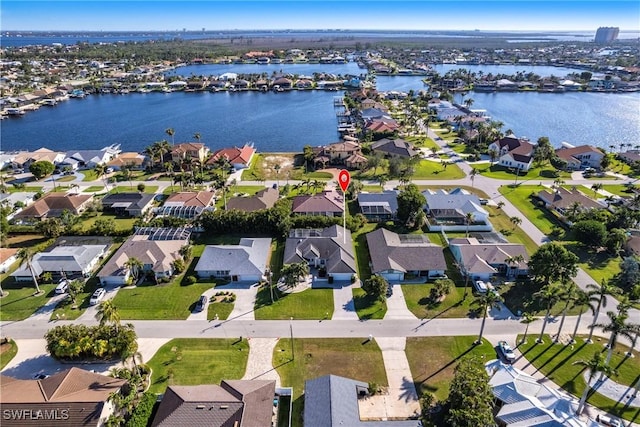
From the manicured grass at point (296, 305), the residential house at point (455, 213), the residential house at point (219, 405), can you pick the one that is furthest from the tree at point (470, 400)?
the residential house at point (455, 213)

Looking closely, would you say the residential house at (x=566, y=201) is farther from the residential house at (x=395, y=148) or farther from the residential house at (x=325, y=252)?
the residential house at (x=325, y=252)

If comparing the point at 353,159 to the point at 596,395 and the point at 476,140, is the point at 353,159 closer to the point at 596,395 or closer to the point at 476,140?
the point at 476,140

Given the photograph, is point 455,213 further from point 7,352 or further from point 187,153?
point 187,153

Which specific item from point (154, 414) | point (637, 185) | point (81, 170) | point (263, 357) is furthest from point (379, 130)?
point (154, 414)

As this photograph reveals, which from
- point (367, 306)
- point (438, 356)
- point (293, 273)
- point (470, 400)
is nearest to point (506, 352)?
point (438, 356)

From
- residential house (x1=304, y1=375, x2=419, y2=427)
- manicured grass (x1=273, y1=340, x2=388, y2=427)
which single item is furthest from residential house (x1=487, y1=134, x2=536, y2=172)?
residential house (x1=304, y1=375, x2=419, y2=427)

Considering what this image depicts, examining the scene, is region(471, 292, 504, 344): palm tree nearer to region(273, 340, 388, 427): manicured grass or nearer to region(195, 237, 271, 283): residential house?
region(273, 340, 388, 427): manicured grass
